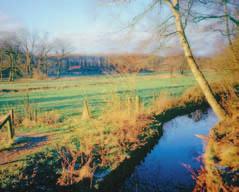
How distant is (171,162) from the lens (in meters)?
9.41

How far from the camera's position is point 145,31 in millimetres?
11492

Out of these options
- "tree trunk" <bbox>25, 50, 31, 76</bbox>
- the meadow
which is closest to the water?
the meadow

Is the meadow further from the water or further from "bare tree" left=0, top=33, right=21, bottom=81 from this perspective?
"bare tree" left=0, top=33, right=21, bottom=81

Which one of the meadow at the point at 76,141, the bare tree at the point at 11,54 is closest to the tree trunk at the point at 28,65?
the bare tree at the point at 11,54

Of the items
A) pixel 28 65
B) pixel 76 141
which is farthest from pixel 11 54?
pixel 76 141

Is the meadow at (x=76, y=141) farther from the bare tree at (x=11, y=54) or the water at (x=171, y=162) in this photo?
the bare tree at (x=11, y=54)

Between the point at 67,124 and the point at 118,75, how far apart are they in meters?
3.57

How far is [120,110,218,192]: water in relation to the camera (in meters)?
7.53

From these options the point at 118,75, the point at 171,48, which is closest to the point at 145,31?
the point at 171,48

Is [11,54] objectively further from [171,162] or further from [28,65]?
[171,162]

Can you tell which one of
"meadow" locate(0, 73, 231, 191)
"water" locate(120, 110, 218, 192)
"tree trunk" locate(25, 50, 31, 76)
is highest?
"tree trunk" locate(25, 50, 31, 76)

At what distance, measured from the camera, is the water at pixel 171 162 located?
7531mm

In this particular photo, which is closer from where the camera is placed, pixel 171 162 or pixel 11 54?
pixel 171 162

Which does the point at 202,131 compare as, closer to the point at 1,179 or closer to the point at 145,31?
the point at 145,31
